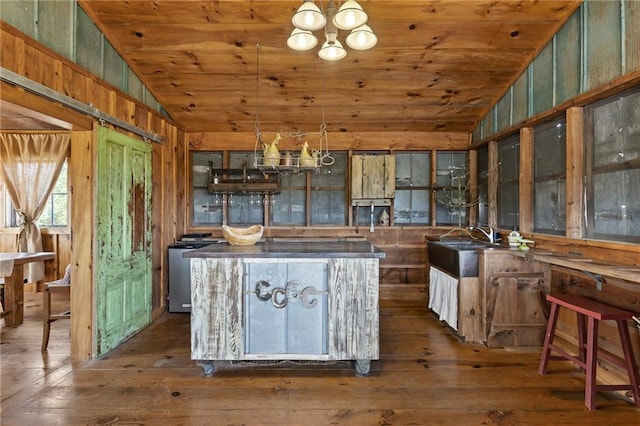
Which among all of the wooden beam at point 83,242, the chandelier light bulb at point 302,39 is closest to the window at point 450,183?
the chandelier light bulb at point 302,39

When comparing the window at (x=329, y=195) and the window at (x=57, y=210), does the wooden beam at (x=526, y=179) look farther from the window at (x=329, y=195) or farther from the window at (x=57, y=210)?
the window at (x=57, y=210)

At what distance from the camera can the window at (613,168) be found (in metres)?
2.43

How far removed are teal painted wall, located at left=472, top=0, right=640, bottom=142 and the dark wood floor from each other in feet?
7.66

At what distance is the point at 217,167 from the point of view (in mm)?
5180

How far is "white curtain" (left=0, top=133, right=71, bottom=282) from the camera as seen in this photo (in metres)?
4.89

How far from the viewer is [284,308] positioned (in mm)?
2764

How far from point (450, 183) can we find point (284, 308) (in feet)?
11.3

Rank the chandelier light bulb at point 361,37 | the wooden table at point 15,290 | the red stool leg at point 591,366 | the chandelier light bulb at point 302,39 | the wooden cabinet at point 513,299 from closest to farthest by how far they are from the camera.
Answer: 1. the red stool leg at point 591,366
2. the chandelier light bulb at point 361,37
3. the chandelier light bulb at point 302,39
4. the wooden cabinet at point 513,299
5. the wooden table at point 15,290

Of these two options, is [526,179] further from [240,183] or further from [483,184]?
[240,183]

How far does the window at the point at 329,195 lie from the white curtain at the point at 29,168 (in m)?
3.63

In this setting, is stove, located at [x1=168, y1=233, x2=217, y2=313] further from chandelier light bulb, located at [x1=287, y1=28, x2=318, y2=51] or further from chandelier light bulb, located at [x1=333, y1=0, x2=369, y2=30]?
chandelier light bulb, located at [x1=333, y1=0, x2=369, y2=30]

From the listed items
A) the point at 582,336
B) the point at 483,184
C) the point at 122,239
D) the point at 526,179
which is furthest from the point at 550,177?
the point at 122,239

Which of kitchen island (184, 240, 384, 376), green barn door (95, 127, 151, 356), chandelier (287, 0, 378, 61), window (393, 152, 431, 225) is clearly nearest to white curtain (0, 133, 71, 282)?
green barn door (95, 127, 151, 356)

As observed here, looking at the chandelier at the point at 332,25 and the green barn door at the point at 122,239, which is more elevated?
the chandelier at the point at 332,25
